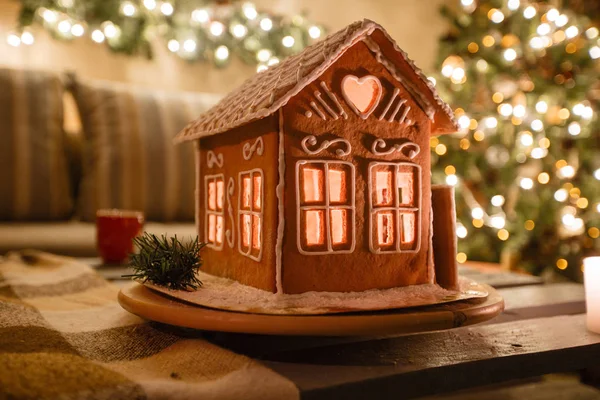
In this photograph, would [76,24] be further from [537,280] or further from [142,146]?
[537,280]

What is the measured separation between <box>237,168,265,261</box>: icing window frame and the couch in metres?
0.91

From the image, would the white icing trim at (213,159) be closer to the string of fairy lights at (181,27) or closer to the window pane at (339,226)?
the window pane at (339,226)

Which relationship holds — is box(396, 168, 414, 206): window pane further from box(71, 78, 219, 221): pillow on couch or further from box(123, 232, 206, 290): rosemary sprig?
box(71, 78, 219, 221): pillow on couch

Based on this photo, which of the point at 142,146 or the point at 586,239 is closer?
the point at 142,146

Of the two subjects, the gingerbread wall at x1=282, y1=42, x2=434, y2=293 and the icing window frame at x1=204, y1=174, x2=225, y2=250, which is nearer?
the gingerbread wall at x1=282, y1=42, x2=434, y2=293

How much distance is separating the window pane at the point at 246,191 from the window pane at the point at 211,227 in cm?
16

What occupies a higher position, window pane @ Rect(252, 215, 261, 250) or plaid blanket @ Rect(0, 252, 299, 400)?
window pane @ Rect(252, 215, 261, 250)

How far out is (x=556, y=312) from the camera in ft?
2.94

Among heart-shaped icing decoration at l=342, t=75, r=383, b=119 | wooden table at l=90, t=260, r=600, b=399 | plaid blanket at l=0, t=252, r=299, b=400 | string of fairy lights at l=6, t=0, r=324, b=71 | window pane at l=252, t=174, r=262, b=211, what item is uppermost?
string of fairy lights at l=6, t=0, r=324, b=71

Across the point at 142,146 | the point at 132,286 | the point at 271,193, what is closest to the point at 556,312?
the point at 271,193

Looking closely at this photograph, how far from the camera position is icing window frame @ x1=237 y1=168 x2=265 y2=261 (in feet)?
2.54

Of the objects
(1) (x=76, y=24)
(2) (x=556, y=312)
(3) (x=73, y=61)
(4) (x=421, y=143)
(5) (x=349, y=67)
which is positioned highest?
(1) (x=76, y=24)

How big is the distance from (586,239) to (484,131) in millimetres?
776

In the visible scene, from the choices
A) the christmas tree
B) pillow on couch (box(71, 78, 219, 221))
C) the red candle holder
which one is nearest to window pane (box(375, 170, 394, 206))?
the red candle holder
